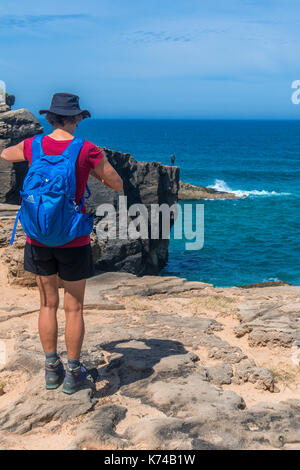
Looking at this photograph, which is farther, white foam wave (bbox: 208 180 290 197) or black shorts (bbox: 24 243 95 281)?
white foam wave (bbox: 208 180 290 197)

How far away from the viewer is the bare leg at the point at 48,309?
185 inches

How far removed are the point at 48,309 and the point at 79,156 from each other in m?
1.41

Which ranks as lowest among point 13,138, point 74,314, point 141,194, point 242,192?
point 242,192

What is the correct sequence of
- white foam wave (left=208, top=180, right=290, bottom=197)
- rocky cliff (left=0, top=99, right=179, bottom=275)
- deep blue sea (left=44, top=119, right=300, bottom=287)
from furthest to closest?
white foam wave (left=208, top=180, right=290, bottom=197)
deep blue sea (left=44, top=119, right=300, bottom=287)
rocky cliff (left=0, top=99, right=179, bottom=275)

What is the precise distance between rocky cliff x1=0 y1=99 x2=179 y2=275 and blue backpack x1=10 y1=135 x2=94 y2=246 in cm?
636

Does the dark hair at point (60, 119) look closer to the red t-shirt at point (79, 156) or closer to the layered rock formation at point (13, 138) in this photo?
the red t-shirt at point (79, 156)

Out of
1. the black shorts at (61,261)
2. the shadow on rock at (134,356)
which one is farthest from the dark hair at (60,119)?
the shadow on rock at (134,356)

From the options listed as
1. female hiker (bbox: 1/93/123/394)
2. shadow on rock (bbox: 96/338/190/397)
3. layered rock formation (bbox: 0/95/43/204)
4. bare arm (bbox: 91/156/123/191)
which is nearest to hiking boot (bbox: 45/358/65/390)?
female hiker (bbox: 1/93/123/394)

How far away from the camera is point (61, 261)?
4.53 metres

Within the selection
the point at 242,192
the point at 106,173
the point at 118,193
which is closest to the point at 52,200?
the point at 106,173

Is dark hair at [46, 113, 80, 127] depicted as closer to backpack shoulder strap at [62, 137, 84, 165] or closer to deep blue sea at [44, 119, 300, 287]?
backpack shoulder strap at [62, 137, 84, 165]

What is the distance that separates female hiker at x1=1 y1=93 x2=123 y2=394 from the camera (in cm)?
426

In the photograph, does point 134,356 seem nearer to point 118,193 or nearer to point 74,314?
point 74,314

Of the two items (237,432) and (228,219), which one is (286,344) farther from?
(228,219)
